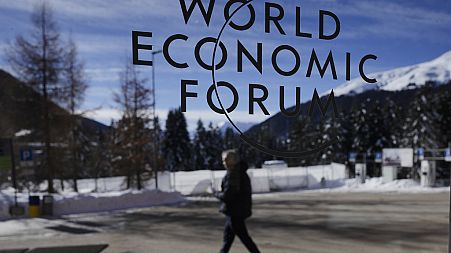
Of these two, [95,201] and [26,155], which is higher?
[26,155]

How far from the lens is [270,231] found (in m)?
9.78

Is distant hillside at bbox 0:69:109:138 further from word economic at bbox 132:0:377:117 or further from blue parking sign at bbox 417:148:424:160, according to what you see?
blue parking sign at bbox 417:148:424:160

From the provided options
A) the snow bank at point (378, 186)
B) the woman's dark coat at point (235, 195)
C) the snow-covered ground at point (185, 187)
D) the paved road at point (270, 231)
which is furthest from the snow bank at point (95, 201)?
the snow bank at point (378, 186)

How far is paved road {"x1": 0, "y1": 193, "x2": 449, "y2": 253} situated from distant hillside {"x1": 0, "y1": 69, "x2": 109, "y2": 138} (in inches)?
191

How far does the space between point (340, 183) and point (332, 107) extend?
24267mm

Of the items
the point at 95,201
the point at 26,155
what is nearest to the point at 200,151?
the point at 95,201

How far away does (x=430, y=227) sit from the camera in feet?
33.3

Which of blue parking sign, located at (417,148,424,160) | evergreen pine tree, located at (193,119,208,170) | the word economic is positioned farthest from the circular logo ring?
blue parking sign, located at (417,148,424,160)

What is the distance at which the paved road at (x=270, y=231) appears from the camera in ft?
26.1

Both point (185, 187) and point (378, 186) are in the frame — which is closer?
point (185, 187)

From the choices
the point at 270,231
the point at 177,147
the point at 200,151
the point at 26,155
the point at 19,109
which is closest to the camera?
the point at 270,231

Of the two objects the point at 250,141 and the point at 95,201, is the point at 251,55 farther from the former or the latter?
the point at 95,201

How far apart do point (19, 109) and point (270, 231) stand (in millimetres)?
11203

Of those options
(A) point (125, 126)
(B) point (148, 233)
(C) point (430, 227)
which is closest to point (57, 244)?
(B) point (148, 233)
